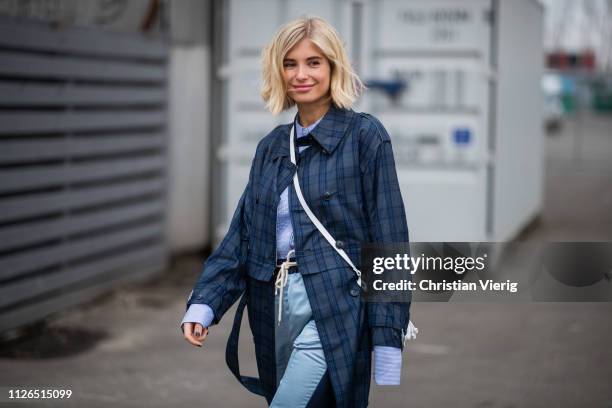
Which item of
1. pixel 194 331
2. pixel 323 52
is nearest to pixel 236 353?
pixel 194 331

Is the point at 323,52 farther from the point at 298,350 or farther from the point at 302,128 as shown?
the point at 298,350

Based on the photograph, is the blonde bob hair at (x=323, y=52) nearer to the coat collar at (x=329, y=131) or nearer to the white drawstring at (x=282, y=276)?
the coat collar at (x=329, y=131)

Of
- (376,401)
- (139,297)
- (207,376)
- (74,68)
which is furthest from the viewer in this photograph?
(139,297)

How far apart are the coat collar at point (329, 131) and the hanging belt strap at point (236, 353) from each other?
1.62ft

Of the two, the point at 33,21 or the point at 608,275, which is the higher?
the point at 33,21

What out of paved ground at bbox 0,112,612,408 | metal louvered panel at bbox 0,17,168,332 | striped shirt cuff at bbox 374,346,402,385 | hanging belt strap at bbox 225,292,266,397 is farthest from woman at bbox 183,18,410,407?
metal louvered panel at bbox 0,17,168,332

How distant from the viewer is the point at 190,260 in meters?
10.5

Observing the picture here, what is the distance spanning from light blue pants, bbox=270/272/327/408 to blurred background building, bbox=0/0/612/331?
13.9ft

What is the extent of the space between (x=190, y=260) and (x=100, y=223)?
1939 millimetres

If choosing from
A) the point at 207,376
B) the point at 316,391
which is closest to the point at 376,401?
the point at 207,376

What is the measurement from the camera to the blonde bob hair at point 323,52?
11.3 feet

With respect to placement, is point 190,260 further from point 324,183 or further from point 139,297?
point 324,183

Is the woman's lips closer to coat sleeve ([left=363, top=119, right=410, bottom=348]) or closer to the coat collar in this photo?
the coat collar

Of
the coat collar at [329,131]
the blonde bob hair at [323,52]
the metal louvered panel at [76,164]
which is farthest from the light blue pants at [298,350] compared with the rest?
the metal louvered panel at [76,164]
